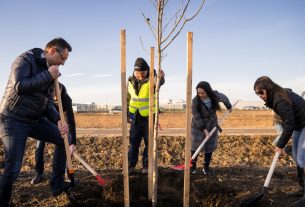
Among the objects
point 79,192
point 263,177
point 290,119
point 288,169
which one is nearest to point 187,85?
point 290,119

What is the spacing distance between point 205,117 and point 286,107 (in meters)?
1.93

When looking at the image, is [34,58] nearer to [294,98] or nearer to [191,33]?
[191,33]

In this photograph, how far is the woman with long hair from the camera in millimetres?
5641

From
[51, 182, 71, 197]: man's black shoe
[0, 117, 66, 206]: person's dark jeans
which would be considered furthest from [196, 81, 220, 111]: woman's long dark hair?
[0, 117, 66, 206]: person's dark jeans

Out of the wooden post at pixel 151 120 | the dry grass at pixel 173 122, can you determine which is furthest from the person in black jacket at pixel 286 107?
the dry grass at pixel 173 122

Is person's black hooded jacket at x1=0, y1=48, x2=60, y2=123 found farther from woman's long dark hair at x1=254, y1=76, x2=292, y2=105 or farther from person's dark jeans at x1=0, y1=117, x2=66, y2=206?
woman's long dark hair at x1=254, y1=76, x2=292, y2=105

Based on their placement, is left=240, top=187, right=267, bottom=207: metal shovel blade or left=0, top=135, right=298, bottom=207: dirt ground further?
left=0, top=135, right=298, bottom=207: dirt ground

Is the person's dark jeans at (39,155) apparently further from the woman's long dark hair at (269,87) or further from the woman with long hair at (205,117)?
the woman's long dark hair at (269,87)

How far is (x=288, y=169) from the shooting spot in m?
6.32

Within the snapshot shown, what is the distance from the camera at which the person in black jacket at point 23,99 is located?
11.2 ft

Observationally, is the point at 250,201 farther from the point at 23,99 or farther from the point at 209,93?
the point at 23,99

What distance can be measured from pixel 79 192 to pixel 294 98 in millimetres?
3003

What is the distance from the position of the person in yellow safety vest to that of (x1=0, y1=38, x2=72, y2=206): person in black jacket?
1.63 metres

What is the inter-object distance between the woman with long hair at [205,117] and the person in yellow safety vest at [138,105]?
92 centimetres
